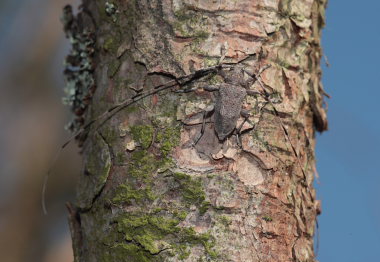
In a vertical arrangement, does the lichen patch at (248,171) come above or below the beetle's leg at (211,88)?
below

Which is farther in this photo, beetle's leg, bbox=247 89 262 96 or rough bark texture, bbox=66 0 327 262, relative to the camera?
beetle's leg, bbox=247 89 262 96

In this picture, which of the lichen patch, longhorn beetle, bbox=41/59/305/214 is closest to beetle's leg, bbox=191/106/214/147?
longhorn beetle, bbox=41/59/305/214

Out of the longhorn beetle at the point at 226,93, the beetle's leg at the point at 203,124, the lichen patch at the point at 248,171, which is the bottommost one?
the lichen patch at the point at 248,171

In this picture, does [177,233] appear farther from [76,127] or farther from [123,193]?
[76,127]

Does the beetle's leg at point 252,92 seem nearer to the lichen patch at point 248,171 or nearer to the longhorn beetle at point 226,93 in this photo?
the longhorn beetle at point 226,93

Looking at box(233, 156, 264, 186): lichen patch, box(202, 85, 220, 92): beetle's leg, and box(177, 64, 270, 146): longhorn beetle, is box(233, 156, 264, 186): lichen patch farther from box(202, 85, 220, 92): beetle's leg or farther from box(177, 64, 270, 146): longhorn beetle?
box(202, 85, 220, 92): beetle's leg

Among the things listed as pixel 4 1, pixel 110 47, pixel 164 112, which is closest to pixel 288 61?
pixel 164 112

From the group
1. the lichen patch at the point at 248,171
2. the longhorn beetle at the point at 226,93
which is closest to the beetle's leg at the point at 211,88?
the longhorn beetle at the point at 226,93

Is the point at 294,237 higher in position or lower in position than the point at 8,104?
lower

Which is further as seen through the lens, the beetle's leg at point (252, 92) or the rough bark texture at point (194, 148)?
the beetle's leg at point (252, 92)
